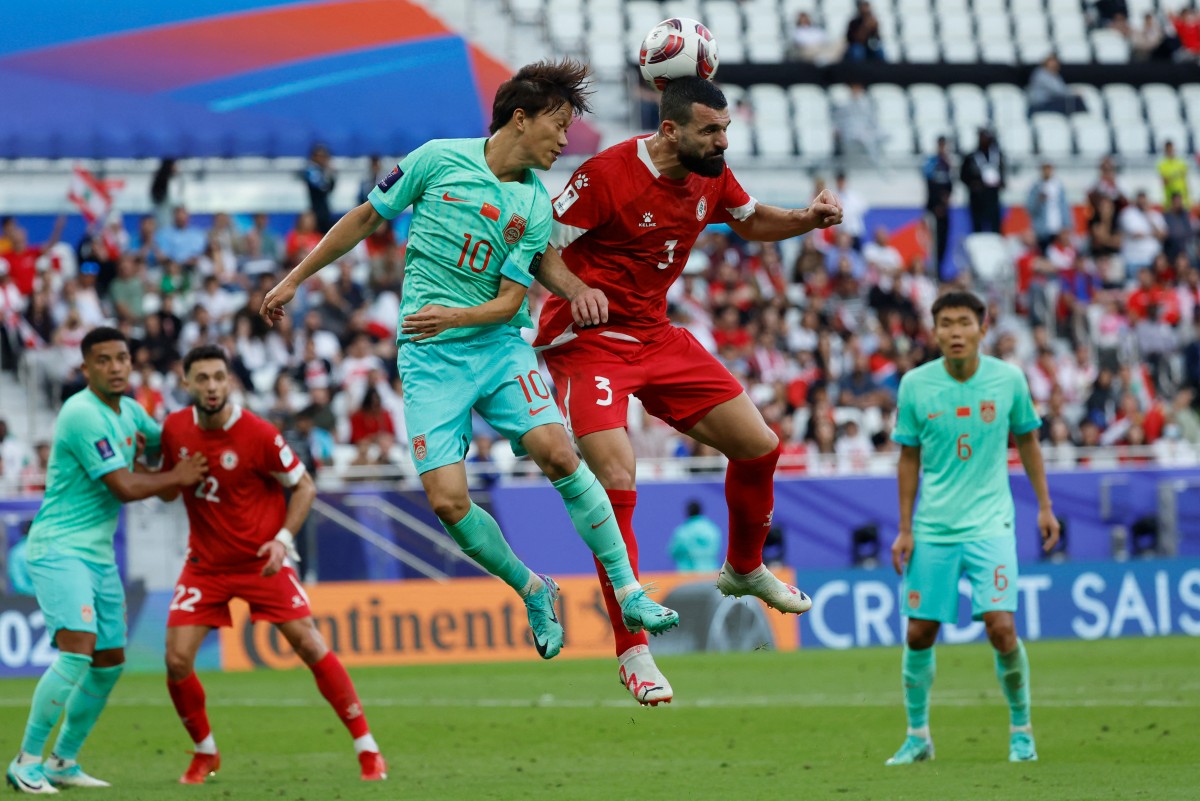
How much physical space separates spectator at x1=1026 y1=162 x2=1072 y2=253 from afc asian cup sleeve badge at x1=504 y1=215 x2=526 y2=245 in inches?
816

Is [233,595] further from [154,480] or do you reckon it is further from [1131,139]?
[1131,139]

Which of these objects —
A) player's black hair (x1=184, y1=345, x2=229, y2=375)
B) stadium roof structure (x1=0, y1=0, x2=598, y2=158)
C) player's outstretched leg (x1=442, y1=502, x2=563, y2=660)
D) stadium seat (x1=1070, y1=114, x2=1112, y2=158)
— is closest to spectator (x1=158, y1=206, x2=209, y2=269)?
stadium roof structure (x1=0, y1=0, x2=598, y2=158)

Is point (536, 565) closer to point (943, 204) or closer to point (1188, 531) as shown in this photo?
point (1188, 531)

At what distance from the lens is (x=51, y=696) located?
10766 millimetres

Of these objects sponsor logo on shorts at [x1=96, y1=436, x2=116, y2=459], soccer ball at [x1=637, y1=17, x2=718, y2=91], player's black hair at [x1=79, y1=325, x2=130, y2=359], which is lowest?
sponsor logo on shorts at [x1=96, y1=436, x2=116, y2=459]

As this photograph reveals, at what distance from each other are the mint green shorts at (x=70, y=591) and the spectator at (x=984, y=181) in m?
19.2

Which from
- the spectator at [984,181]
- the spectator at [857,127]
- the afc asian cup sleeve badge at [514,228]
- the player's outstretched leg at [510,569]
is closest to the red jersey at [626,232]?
the afc asian cup sleeve badge at [514,228]

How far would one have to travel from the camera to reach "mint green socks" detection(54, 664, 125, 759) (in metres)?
11.1

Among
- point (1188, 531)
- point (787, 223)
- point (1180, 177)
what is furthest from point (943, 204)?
point (787, 223)

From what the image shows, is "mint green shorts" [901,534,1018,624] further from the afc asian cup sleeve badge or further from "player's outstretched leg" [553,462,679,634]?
the afc asian cup sleeve badge

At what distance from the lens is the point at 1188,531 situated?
21.5 metres

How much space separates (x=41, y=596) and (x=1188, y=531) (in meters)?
14.7

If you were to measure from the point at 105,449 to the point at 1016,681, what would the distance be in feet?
18.6

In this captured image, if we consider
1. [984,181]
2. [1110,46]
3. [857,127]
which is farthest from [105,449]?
[1110,46]
